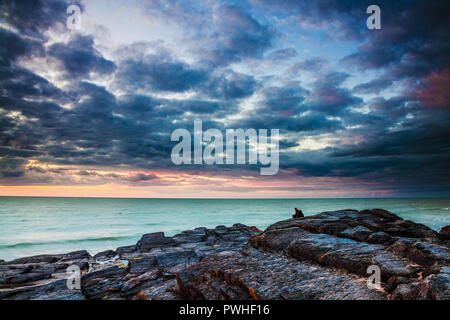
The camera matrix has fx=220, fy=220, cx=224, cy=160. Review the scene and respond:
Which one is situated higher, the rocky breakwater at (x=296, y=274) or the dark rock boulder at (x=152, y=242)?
the rocky breakwater at (x=296, y=274)

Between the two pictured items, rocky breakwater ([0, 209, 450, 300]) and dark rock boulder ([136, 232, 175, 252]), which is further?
dark rock boulder ([136, 232, 175, 252])

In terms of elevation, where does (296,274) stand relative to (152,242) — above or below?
above

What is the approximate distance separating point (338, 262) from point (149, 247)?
17.5 m

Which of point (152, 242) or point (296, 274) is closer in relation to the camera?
point (296, 274)

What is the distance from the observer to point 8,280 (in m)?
12.7

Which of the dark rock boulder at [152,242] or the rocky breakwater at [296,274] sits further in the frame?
the dark rock boulder at [152,242]

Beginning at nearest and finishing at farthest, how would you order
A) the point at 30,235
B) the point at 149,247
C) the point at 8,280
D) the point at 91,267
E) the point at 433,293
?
1. the point at 433,293
2. the point at 8,280
3. the point at 91,267
4. the point at 149,247
5. the point at 30,235

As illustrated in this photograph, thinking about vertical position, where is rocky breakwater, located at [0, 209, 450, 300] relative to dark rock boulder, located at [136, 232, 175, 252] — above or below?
above
